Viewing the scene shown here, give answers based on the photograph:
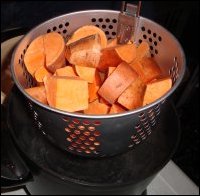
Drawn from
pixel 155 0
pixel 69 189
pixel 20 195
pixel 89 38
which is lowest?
pixel 20 195

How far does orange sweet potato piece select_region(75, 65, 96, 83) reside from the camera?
533 mm

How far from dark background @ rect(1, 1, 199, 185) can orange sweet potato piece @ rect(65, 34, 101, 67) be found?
0.65 m

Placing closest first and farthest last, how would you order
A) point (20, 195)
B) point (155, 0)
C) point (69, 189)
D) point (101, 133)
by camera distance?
point (101, 133) < point (69, 189) < point (20, 195) < point (155, 0)

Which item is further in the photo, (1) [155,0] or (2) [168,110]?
(1) [155,0]

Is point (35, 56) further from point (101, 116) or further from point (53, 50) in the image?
point (101, 116)

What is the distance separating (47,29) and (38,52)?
0.05 metres

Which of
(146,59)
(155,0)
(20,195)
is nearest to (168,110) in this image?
(146,59)

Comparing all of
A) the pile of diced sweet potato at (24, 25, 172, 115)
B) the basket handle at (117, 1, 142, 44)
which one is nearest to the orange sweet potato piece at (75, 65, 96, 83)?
the pile of diced sweet potato at (24, 25, 172, 115)

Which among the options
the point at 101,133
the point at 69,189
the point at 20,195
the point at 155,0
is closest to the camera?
the point at 101,133

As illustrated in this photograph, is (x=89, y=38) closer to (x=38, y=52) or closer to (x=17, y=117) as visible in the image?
(x=38, y=52)

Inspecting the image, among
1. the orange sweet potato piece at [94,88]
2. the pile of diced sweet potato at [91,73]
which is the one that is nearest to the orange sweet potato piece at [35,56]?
the pile of diced sweet potato at [91,73]

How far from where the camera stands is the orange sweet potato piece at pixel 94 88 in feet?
1.76

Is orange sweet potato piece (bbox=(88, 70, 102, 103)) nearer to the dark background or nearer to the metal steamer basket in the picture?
the metal steamer basket

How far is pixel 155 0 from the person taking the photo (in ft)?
4.58
